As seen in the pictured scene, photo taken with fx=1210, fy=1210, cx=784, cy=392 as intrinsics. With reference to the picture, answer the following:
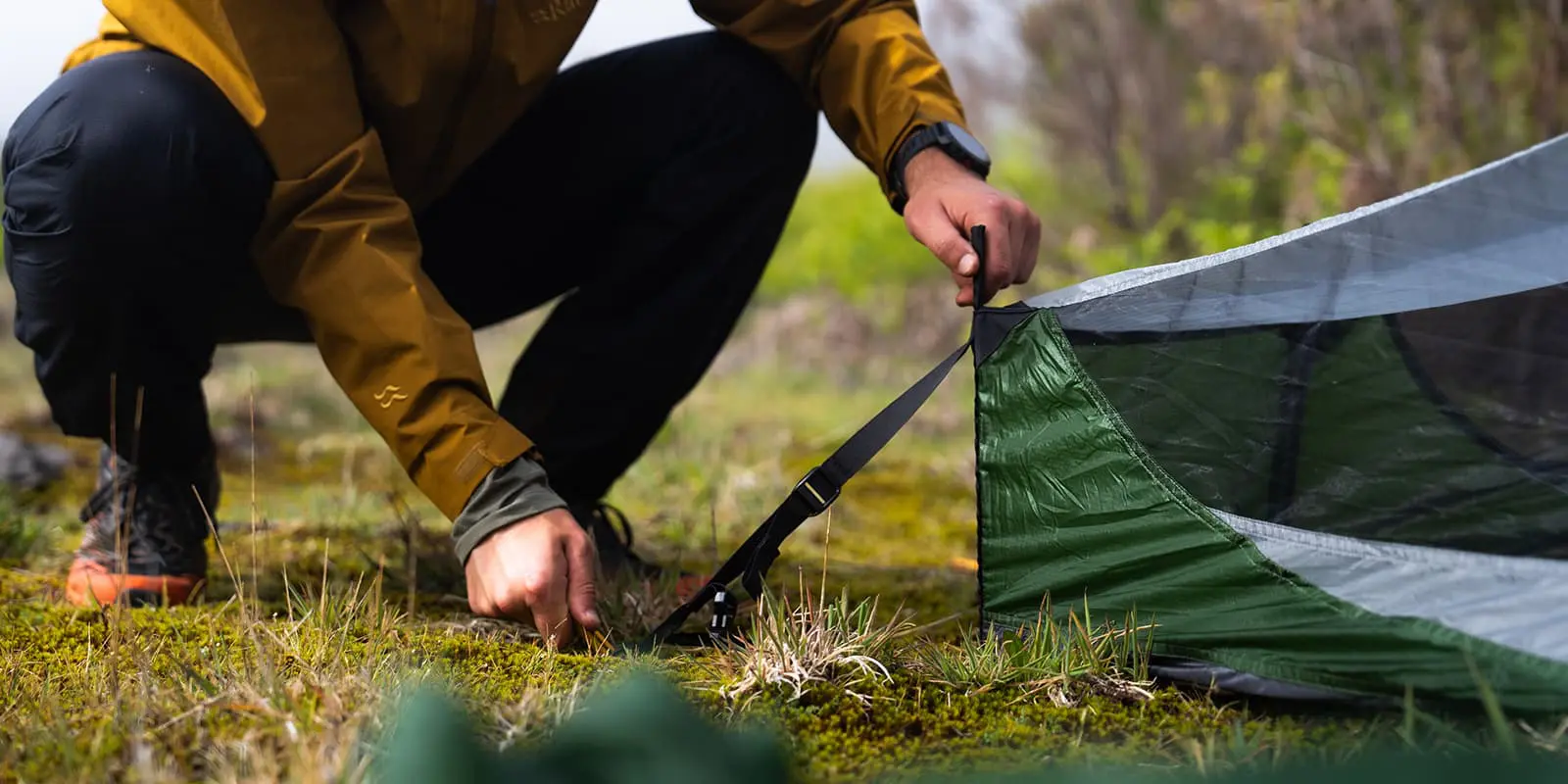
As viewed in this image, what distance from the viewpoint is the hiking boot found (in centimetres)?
189

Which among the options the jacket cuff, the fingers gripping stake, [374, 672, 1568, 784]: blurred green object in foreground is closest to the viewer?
[374, 672, 1568, 784]: blurred green object in foreground

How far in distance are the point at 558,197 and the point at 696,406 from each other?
3.00m

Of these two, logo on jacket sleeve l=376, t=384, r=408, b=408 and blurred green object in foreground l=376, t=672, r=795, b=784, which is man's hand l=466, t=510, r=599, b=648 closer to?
logo on jacket sleeve l=376, t=384, r=408, b=408

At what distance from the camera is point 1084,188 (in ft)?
18.9

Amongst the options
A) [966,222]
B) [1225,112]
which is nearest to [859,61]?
[966,222]

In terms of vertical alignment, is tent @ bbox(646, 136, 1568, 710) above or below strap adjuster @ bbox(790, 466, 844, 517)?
above

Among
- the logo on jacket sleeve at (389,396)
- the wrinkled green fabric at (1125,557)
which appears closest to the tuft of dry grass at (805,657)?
→ the wrinkled green fabric at (1125,557)

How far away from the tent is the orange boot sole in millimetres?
963

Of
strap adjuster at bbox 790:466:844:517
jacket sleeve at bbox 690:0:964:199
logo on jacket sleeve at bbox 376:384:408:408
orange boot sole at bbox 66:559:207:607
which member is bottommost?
orange boot sole at bbox 66:559:207:607

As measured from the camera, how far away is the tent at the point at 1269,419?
55.7 inches

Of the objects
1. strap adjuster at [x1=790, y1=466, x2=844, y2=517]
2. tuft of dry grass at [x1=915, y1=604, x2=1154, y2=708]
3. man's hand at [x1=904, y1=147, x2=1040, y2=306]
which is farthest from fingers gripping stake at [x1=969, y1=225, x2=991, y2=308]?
tuft of dry grass at [x1=915, y1=604, x2=1154, y2=708]

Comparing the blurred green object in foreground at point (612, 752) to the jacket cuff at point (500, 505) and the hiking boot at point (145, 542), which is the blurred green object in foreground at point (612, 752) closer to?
the jacket cuff at point (500, 505)

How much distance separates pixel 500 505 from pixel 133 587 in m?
0.77

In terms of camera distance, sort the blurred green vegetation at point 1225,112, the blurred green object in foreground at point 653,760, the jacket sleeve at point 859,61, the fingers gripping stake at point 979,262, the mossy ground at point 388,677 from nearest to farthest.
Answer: the blurred green object in foreground at point 653,760 → the mossy ground at point 388,677 → the fingers gripping stake at point 979,262 → the jacket sleeve at point 859,61 → the blurred green vegetation at point 1225,112
